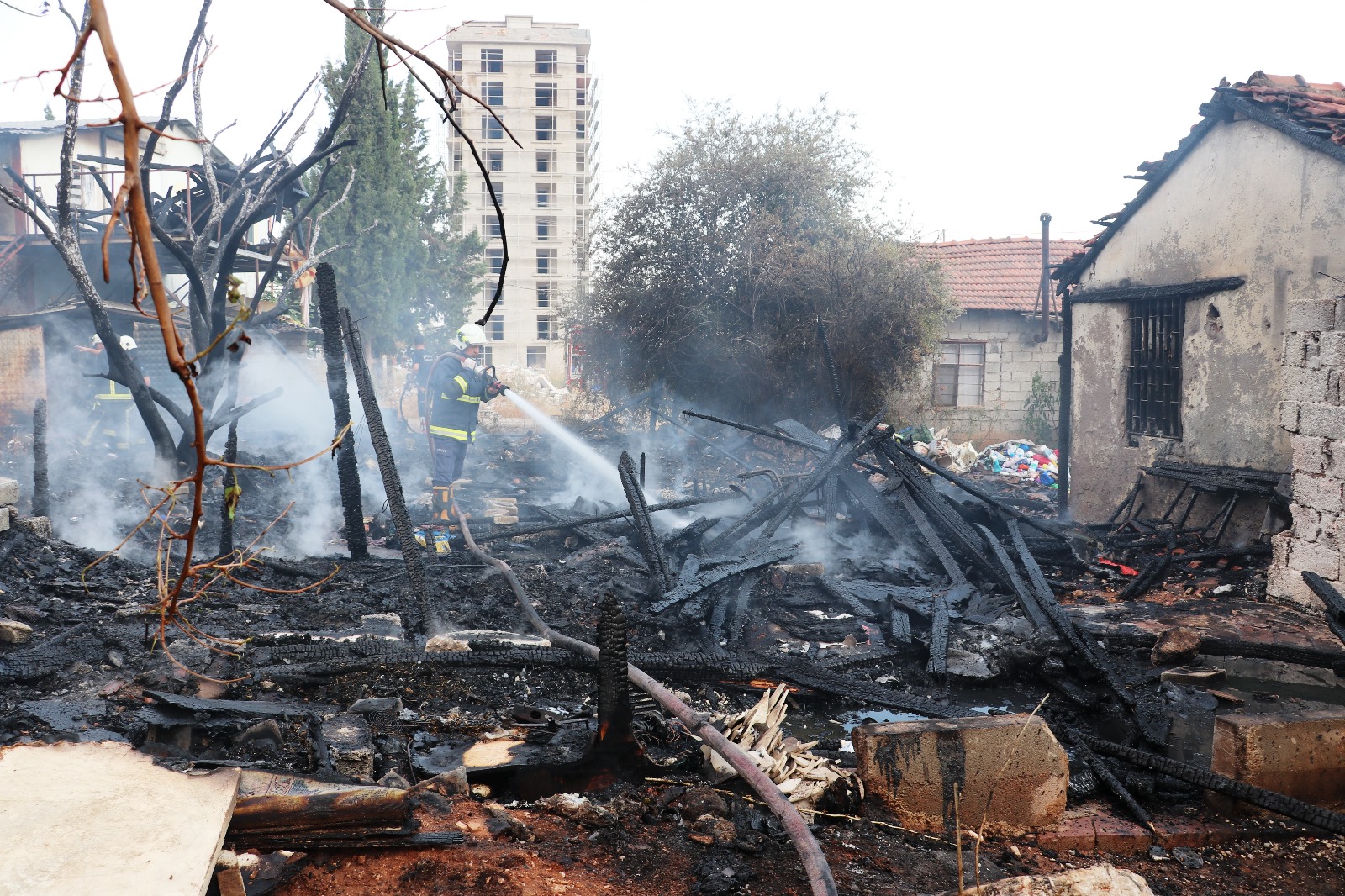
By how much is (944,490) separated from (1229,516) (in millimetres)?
3265

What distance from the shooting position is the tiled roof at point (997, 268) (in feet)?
74.6

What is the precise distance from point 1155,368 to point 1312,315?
4.37 meters

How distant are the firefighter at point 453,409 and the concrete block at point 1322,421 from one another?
8610mm

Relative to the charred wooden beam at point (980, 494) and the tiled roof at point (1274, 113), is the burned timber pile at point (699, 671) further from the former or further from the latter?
the tiled roof at point (1274, 113)

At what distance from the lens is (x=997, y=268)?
2425cm

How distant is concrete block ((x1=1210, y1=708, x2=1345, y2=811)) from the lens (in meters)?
4.39

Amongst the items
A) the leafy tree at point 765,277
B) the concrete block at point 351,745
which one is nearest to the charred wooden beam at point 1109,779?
the concrete block at point 351,745

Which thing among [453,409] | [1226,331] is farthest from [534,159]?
[1226,331]

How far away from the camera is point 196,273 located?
10.9 metres

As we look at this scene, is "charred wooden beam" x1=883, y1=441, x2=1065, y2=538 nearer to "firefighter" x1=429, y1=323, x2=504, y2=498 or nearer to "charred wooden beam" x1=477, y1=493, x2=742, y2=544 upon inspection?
"charred wooden beam" x1=477, y1=493, x2=742, y2=544

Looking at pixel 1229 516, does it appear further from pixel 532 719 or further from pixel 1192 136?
pixel 532 719

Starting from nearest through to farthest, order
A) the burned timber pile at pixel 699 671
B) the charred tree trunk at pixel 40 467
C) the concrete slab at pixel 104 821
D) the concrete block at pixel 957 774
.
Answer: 1. the concrete slab at pixel 104 821
2. the burned timber pile at pixel 699 671
3. the concrete block at pixel 957 774
4. the charred tree trunk at pixel 40 467

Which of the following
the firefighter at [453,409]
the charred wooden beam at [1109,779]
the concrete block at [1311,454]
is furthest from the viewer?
the firefighter at [453,409]

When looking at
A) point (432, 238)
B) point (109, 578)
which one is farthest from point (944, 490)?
point (432, 238)
